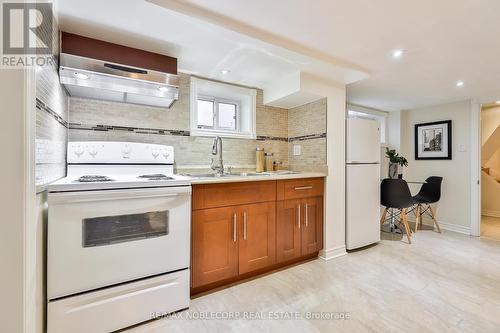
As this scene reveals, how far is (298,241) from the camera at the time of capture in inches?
91.3

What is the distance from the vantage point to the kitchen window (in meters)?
2.43

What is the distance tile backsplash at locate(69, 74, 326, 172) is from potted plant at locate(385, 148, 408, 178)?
5.99 feet

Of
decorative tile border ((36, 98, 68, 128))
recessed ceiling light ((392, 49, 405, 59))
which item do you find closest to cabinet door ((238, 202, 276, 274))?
decorative tile border ((36, 98, 68, 128))

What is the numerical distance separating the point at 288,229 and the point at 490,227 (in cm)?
393

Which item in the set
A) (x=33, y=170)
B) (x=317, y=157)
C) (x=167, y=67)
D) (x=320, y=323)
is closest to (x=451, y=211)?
(x=317, y=157)

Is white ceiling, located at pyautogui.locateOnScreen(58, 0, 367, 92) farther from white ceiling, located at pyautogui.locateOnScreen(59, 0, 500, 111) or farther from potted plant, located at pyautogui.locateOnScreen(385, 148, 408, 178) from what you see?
potted plant, located at pyautogui.locateOnScreen(385, 148, 408, 178)

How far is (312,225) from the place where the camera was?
95.8 inches

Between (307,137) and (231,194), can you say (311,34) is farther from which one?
(231,194)

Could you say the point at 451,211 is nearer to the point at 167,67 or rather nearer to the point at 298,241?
the point at 298,241

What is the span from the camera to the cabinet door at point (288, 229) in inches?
86.0

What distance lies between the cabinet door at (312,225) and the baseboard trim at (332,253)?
0.08 metres

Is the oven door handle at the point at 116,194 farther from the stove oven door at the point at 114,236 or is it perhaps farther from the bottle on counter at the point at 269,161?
the bottle on counter at the point at 269,161

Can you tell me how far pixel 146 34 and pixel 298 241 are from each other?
224 centimetres

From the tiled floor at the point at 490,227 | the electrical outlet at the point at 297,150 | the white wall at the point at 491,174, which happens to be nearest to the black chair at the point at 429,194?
the tiled floor at the point at 490,227
